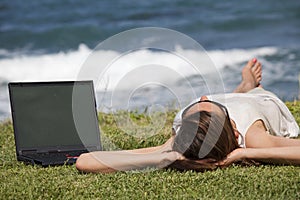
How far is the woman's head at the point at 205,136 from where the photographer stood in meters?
2.71

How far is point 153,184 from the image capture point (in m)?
2.55

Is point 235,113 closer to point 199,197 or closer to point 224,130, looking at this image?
point 224,130

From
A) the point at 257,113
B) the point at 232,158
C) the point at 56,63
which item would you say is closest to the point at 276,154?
the point at 232,158

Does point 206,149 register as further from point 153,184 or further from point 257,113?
point 257,113

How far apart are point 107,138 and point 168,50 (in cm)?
71

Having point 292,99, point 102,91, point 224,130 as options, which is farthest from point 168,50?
point 292,99

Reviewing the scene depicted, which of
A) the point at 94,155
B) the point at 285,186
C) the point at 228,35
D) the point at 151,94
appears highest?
the point at 228,35

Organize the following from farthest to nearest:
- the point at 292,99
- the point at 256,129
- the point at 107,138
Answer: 1. the point at 292,99
2. the point at 107,138
3. the point at 256,129

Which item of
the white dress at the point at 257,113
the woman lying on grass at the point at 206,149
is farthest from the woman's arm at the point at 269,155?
the white dress at the point at 257,113

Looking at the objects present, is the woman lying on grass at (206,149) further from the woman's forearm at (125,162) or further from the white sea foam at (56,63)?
the white sea foam at (56,63)

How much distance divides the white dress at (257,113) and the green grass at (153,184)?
14.6 inches

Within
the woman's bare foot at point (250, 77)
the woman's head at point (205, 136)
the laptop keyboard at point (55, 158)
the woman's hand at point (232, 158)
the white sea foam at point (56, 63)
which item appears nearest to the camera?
the woman's head at point (205, 136)

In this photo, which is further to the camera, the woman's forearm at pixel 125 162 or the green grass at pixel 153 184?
the woman's forearm at pixel 125 162

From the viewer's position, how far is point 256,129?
9.98ft
